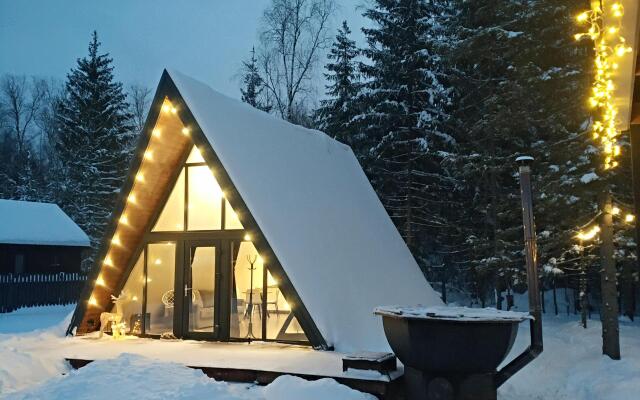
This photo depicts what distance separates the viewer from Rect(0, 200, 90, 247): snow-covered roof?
57.1 ft

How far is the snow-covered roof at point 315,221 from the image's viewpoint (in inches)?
299

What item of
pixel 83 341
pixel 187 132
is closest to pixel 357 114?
pixel 187 132

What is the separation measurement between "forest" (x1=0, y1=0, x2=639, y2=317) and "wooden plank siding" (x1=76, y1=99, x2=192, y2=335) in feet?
21.0

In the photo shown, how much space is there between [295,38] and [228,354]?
15.7 metres

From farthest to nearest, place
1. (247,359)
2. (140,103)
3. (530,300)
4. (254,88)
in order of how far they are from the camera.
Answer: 1. (140,103)
2. (254,88)
3. (247,359)
4. (530,300)

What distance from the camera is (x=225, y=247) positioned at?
8.61 m

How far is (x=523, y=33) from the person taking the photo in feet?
35.4

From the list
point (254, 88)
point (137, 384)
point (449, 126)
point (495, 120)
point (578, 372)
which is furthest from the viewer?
point (254, 88)

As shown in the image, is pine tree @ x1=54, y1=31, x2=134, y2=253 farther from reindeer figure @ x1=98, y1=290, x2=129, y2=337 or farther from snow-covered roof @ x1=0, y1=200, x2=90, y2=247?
reindeer figure @ x1=98, y1=290, x2=129, y2=337

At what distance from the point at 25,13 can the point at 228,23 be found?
5349 cm

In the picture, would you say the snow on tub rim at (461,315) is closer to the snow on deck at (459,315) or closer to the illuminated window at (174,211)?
the snow on deck at (459,315)

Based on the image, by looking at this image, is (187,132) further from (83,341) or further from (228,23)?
(228,23)

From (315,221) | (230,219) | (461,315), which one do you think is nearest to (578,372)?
(461,315)

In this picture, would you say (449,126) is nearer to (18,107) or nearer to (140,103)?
(140,103)
